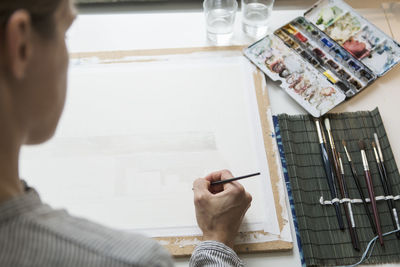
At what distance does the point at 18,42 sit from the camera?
328 mm

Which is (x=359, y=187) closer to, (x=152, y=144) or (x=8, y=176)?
(x=152, y=144)

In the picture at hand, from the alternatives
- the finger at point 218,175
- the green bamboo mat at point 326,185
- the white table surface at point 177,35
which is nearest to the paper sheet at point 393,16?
the white table surface at point 177,35

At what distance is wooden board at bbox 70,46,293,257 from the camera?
2.07 ft

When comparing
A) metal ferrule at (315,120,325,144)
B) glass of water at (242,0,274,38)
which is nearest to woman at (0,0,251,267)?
metal ferrule at (315,120,325,144)

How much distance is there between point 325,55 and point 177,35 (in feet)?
1.19

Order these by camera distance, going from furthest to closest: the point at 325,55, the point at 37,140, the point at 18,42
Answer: the point at 325,55, the point at 37,140, the point at 18,42

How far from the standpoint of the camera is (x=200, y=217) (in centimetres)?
64

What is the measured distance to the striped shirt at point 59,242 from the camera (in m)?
0.34

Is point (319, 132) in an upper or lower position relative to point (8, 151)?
lower

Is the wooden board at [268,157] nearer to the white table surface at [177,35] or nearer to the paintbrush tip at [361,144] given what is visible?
the white table surface at [177,35]

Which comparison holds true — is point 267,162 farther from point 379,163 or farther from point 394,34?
A: point 394,34

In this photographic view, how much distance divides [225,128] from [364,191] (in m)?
0.30

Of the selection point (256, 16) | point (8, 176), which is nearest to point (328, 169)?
point (256, 16)

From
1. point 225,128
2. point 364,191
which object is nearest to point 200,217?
point 225,128
